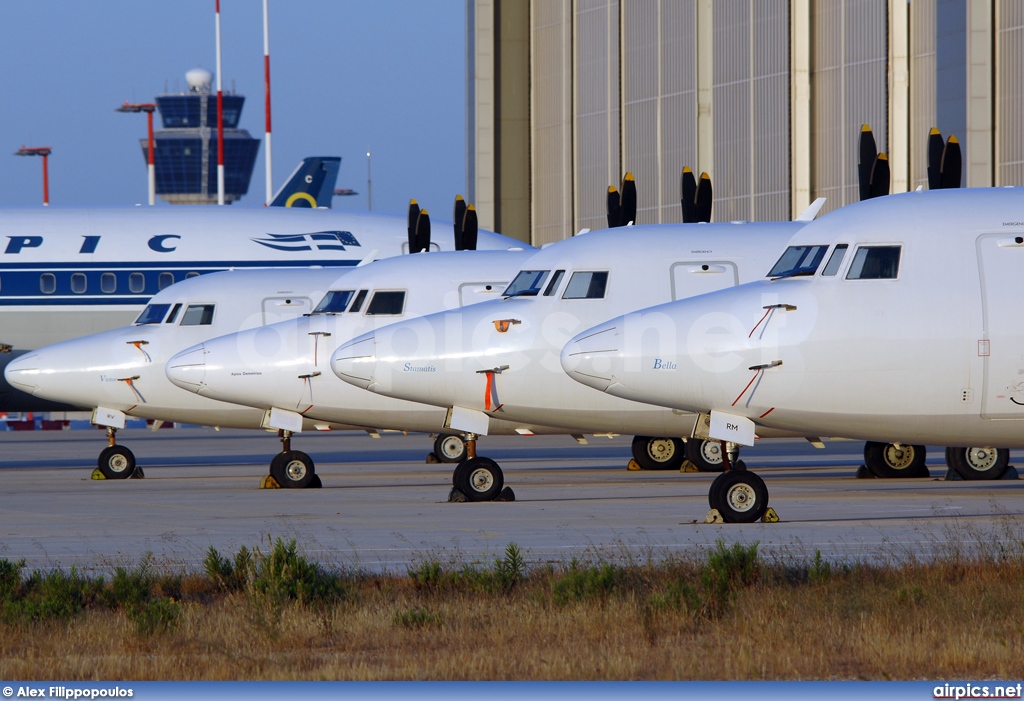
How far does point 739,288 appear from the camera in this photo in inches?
703

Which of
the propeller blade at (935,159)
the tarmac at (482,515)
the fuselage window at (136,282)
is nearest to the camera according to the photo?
the tarmac at (482,515)

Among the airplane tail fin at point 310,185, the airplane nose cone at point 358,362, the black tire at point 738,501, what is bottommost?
the black tire at point 738,501

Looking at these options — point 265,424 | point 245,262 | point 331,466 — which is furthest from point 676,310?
point 245,262

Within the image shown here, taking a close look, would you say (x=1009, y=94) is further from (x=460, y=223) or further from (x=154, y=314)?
(x=154, y=314)

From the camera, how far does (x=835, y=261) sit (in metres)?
17.5

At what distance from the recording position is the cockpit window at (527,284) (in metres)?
22.0

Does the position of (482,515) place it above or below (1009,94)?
below

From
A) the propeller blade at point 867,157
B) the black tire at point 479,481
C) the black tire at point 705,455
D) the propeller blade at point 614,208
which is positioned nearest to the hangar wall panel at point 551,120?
the propeller blade at point 614,208

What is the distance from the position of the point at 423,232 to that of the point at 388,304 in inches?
184

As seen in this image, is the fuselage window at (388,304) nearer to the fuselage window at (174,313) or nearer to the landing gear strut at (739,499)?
the fuselage window at (174,313)

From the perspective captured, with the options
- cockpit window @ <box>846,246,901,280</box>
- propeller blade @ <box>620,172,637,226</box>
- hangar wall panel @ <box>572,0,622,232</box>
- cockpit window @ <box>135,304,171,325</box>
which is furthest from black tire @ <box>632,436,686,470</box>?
hangar wall panel @ <box>572,0,622,232</box>

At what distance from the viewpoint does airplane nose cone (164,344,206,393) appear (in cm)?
2453

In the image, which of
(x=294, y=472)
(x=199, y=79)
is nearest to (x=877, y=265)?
(x=294, y=472)

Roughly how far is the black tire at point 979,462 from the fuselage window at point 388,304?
8787 mm
